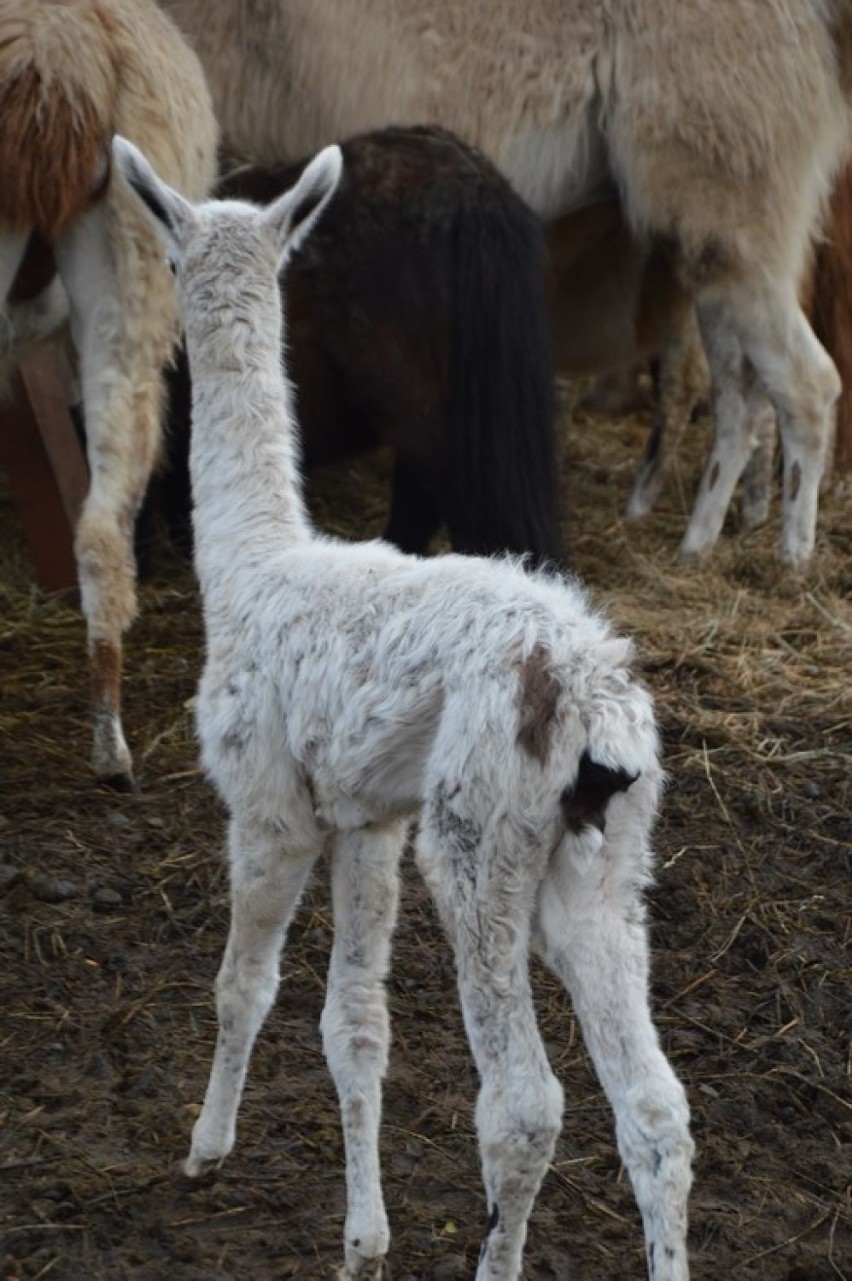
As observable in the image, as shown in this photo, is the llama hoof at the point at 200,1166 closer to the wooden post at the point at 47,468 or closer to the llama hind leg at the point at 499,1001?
the llama hind leg at the point at 499,1001

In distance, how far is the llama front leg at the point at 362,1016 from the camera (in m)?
3.38

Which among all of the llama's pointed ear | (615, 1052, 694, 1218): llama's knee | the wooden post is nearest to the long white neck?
the llama's pointed ear

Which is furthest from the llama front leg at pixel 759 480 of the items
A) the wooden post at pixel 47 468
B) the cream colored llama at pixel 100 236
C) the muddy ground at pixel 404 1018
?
the cream colored llama at pixel 100 236

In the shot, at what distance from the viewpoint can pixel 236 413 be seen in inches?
147

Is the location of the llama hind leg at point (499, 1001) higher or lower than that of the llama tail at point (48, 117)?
lower

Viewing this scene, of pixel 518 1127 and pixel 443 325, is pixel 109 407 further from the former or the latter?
pixel 518 1127

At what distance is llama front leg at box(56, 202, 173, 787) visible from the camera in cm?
527

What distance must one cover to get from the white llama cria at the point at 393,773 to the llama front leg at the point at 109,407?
1425mm

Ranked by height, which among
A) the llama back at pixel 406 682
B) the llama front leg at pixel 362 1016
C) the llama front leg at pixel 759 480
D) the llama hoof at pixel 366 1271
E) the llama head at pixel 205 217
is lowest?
the llama front leg at pixel 759 480

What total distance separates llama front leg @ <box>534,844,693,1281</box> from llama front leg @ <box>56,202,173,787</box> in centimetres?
242

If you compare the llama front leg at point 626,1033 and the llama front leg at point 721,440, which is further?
the llama front leg at point 721,440

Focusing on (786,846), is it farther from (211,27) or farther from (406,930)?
(211,27)

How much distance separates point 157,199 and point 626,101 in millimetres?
3381

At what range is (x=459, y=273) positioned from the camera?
6.00 metres
